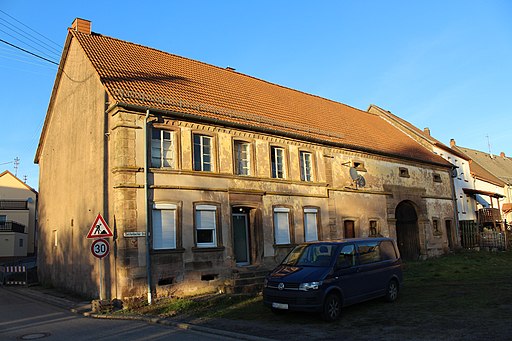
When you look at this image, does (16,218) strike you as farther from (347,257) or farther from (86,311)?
(347,257)

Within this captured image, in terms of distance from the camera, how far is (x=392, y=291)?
11.9 meters

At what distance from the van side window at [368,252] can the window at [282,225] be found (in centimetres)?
665

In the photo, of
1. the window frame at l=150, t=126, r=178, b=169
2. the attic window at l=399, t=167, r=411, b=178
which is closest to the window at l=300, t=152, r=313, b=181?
the window frame at l=150, t=126, r=178, b=169

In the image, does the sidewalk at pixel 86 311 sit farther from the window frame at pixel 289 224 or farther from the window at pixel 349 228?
the window at pixel 349 228

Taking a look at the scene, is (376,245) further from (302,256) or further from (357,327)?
(357,327)

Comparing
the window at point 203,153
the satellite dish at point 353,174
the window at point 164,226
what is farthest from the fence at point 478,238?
the window at point 164,226

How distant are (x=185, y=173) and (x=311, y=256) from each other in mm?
6312

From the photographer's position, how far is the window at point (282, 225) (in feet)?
59.0

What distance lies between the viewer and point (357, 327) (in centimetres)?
910

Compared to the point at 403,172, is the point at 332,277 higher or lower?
lower

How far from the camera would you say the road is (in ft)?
29.9

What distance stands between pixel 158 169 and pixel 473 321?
1030cm

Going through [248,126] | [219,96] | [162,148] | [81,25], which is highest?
[81,25]

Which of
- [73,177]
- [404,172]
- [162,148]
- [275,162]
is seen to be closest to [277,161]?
[275,162]
